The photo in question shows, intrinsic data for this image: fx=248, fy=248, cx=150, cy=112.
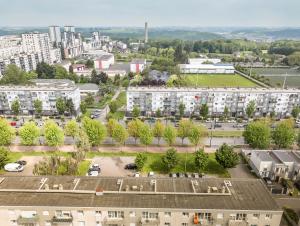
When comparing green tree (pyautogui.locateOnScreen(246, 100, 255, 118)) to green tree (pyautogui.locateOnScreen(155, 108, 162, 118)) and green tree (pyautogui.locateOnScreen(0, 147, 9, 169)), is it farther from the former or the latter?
green tree (pyautogui.locateOnScreen(0, 147, 9, 169))

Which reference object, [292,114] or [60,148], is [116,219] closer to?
[60,148]

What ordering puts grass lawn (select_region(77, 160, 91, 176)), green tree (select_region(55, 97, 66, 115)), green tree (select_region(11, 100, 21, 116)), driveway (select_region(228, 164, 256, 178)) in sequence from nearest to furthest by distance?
grass lawn (select_region(77, 160, 91, 176))
driveway (select_region(228, 164, 256, 178))
green tree (select_region(11, 100, 21, 116))
green tree (select_region(55, 97, 66, 115))

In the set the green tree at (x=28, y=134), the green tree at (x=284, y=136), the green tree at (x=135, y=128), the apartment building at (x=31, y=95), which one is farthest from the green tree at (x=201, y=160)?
the apartment building at (x=31, y=95)

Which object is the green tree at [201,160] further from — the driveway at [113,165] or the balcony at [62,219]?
the balcony at [62,219]

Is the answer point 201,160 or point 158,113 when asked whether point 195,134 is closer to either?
point 201,160

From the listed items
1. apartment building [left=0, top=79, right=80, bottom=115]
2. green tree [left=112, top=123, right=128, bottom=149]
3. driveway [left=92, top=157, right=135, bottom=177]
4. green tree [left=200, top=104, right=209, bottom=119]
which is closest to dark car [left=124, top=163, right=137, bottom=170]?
driveway [left=92, top=157, right=135, bottom=177]

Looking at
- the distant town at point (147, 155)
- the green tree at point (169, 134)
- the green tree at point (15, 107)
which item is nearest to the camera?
the distant town at point (147, 155)

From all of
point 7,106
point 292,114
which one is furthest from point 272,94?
point 7,106
